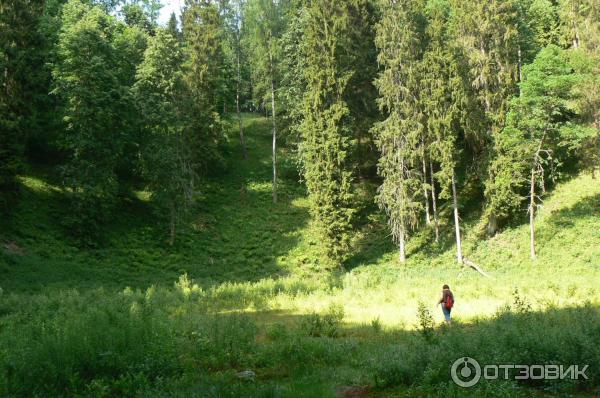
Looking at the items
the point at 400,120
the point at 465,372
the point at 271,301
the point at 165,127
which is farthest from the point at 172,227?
the point at 465,372

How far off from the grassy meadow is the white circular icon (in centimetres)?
16

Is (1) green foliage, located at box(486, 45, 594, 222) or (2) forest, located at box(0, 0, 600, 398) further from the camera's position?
(1) green foliage, located at box(486, 45, 594, 222)

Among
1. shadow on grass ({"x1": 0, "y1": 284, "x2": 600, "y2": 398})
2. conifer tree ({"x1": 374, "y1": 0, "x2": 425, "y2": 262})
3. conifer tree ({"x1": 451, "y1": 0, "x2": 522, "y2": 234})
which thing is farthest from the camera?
conifer tree ({"x1": 374, "y1": 0, "x2": 425, "y2": 262})

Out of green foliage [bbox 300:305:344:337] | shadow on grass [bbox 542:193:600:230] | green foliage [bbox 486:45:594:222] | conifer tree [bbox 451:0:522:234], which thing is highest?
conifer tree [bbox 451:0:522:234]

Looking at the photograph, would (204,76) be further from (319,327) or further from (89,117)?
(319,327)

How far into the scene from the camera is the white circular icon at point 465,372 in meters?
7.93

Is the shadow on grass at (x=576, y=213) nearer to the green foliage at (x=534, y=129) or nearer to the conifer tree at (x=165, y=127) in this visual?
the green foliage at (x=534, y=129)

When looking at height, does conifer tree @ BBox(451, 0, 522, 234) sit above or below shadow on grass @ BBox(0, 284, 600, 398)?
above

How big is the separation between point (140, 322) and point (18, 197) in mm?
24659

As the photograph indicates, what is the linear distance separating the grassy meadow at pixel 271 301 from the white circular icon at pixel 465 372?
157mm

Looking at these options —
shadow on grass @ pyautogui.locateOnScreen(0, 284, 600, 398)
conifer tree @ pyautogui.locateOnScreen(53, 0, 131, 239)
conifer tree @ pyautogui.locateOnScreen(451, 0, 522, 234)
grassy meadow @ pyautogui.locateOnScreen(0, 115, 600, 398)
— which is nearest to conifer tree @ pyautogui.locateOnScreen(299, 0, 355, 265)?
grassy meadow @ pyautogui.locateOnScreen(0, 115, 600, 398)

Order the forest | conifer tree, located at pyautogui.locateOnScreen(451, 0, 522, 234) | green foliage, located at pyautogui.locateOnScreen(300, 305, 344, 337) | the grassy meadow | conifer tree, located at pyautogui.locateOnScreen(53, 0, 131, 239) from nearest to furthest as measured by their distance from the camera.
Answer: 1. the grassy meadow
2. green foliage, located at pyautogui.locateOnScreen(300, 305, 344, 337)
3. the forest
4. conifer tree, located at pyautogui.locateOnScreen(53, 0, 131, 239)
5. conifer tree, located at pyautogui.locateOnScreen(451, 0, 522, 234)

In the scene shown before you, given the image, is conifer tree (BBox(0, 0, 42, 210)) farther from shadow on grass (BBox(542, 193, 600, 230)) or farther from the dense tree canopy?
shadow on grass (BBox(542, 193, 600, 230))

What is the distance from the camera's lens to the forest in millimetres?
25422
